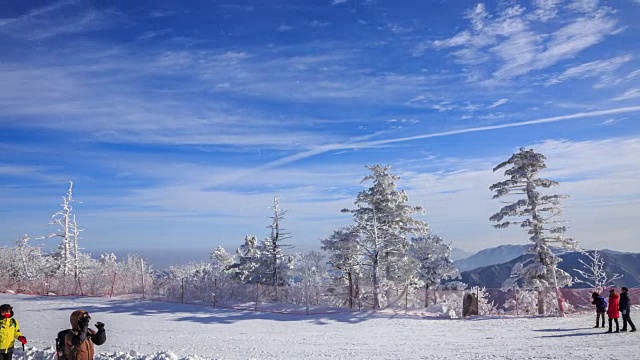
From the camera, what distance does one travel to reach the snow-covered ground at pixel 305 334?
13773mm

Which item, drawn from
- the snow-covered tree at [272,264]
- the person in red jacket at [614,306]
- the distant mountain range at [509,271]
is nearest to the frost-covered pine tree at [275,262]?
the snow-covered tree at [272,264]

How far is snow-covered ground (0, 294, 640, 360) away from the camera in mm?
13773

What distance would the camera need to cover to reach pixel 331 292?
35.4 meters

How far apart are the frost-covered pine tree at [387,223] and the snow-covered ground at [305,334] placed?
5793 mm

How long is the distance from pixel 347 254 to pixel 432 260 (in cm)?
952

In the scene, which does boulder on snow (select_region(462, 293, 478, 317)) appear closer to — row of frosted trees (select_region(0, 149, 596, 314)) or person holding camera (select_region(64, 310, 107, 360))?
row of frosted trees (select_region(0, 149, 596, 314))

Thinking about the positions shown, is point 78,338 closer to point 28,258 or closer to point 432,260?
point 432,260

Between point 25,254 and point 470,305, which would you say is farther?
point 25,254

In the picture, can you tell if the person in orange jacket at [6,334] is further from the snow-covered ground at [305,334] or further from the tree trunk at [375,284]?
the tree trunk at [375,284]

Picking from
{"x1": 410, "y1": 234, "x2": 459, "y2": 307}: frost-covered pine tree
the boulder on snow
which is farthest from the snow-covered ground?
{"x1": 410, "y1": 234, "x2": 459, "y2": 307}: frost-covered pine tree

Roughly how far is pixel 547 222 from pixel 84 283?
96.1ft

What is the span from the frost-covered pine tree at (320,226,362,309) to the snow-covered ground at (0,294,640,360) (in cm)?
544

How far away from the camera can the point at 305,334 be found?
18766 millimetres

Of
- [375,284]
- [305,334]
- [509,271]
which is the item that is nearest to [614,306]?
[305,334]
